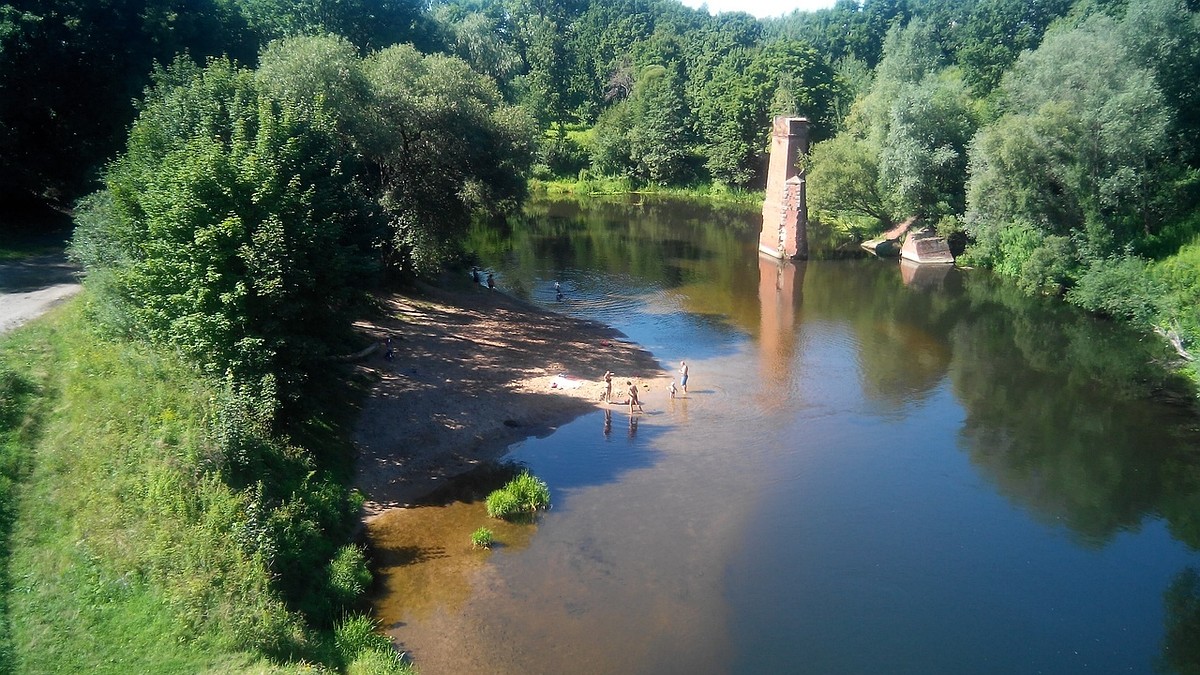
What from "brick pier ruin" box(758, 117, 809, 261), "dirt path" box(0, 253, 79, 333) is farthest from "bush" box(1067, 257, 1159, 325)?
"dirt path" box(0, 253, 79, 333)

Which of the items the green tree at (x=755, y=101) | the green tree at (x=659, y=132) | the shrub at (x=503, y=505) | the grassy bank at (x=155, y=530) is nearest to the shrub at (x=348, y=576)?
the grassy bank at (x=155, y=530)

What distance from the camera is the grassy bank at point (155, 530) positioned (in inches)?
495

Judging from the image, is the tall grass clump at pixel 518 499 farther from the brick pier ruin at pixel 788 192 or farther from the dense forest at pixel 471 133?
the brick pier ruin at pixel 788 192

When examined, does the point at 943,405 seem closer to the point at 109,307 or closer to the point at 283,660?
the point at 283,660

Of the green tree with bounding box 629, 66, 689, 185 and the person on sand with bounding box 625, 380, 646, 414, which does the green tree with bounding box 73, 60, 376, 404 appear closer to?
the person on sand with bounding box 625, 380, 646, 414

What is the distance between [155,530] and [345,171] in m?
12.8

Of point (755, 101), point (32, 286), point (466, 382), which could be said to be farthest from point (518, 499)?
point (755, 101)

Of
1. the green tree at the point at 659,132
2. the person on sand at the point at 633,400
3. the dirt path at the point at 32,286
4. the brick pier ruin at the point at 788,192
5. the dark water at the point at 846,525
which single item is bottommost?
the dark water at the point at 846,525

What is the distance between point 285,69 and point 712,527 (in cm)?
2207

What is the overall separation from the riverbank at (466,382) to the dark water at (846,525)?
1207 mm

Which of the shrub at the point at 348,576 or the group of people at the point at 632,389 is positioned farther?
the group of people at the point at 632,389

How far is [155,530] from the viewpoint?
47.4ft

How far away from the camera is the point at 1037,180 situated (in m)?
40.5

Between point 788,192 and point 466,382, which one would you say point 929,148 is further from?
point 466,382
